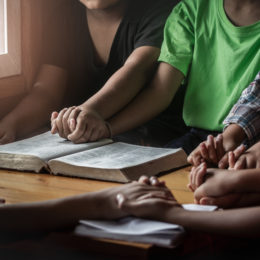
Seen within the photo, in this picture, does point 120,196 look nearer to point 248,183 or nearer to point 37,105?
point 248,183

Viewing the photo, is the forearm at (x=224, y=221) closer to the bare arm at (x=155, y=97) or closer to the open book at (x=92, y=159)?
the open book at (x=92, y=159)

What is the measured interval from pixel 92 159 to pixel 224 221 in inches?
16.1

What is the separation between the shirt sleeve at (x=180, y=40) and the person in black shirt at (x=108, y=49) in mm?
65

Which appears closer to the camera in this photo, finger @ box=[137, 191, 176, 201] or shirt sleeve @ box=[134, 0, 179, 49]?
finger @ box=[137, 191, 176, 201]

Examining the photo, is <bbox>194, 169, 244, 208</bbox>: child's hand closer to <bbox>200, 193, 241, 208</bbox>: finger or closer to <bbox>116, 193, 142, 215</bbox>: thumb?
<bbox>200, 193, 241, 208</bbox>: finger

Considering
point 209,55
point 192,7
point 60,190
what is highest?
point 192,7

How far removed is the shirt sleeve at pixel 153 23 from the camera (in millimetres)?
1711

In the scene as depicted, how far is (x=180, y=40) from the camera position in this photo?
5.33 feet

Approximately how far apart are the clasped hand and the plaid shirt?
282 mm

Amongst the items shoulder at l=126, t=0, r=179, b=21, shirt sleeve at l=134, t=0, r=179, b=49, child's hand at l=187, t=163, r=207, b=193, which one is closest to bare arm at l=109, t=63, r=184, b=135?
shirt sleeve at l=134, t=0, r=179, b=49

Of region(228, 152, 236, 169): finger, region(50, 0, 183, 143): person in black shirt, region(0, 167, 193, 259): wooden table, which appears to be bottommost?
region(0, 167, 193, 259): wooden table

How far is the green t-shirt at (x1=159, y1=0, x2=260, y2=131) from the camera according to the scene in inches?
60.3

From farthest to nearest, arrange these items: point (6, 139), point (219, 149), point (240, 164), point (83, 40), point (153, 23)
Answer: point (83, 40) < point (153, 23) < point (6, 139) < point (219, 149) < point (240, 164)

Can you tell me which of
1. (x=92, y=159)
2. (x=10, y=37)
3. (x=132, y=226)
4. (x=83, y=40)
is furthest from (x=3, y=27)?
(x=132, y=226)
